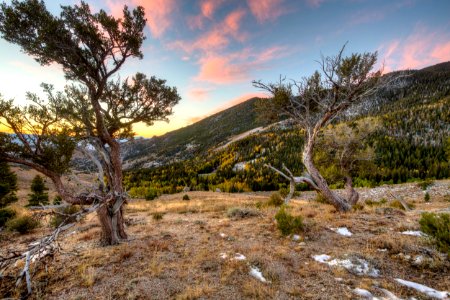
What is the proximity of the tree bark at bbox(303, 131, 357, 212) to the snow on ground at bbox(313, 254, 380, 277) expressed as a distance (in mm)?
5620

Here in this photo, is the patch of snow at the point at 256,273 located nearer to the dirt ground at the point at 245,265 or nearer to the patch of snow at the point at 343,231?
the dirt ground at the point at 245,265

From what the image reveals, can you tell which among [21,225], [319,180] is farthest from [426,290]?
[21,225]

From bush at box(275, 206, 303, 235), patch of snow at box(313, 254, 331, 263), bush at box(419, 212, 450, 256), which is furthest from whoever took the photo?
bush at box(275, 206, 303, 235)

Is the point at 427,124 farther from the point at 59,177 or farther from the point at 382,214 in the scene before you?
the point at 59,177

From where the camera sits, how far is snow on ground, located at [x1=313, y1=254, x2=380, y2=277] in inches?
231

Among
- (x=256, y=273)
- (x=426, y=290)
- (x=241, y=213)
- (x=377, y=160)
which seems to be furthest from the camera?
(x=377, y=160)

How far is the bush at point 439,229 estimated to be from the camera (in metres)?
6.05

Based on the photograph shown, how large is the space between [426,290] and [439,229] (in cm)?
262

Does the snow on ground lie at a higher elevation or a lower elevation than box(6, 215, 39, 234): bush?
lower

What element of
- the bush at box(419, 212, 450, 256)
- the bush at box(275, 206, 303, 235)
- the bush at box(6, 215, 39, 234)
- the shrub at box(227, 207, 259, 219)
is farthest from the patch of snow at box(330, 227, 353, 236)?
the bush at box(6, 215, 39, 234)

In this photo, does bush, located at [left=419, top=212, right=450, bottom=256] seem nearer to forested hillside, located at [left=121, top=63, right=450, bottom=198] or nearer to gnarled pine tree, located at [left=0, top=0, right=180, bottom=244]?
gnarled pine tree, located at [left=0, top=0, right=180, bottom=244]

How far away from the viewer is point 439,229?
21.1 feet

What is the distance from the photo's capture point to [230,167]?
112625 mm

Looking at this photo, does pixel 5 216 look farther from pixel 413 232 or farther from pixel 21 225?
pixel 413 232
